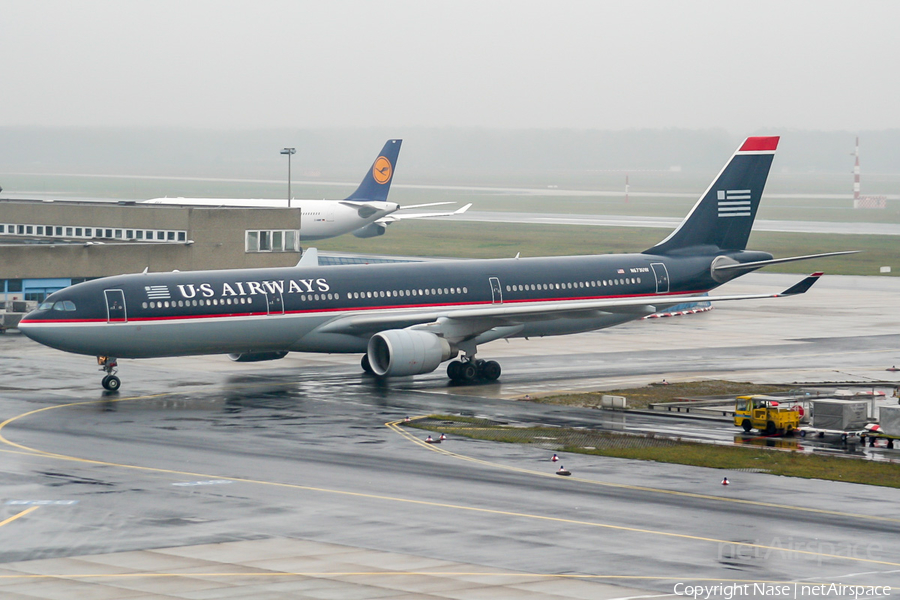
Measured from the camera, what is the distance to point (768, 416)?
34.5 m

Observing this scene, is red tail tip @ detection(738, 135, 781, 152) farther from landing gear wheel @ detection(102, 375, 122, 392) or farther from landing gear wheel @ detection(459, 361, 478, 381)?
landing gear wheel @ detection(102, 375, 122, 392)

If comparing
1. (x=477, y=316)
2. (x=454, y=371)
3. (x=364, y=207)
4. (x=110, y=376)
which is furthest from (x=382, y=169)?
(x=110, y=376)

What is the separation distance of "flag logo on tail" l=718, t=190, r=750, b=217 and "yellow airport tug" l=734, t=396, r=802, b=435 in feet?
65.8

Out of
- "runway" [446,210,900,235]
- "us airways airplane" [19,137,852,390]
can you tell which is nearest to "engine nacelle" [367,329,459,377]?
"us airways airplane" [19,137,852,390]

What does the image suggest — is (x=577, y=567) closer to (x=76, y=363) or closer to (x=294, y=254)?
(x=76, y=363)

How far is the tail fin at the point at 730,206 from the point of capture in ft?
175

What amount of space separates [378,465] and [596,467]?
5.47 meters

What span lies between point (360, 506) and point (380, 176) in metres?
84.4

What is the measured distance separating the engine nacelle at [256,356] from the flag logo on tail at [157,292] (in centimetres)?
451

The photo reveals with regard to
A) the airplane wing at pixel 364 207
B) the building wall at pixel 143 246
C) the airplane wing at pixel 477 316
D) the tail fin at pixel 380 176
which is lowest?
the airplane wing at pixel 477 316

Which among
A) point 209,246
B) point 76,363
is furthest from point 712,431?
point 209,246

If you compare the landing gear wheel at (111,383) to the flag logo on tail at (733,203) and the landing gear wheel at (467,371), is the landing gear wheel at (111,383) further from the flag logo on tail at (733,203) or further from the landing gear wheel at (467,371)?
the flag logo on tail at (733,203)

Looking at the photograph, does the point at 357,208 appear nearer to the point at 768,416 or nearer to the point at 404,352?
the point at 404,352

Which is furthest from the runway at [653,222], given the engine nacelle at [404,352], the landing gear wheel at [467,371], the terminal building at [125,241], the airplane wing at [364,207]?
the engine nacelle at [404,352]
